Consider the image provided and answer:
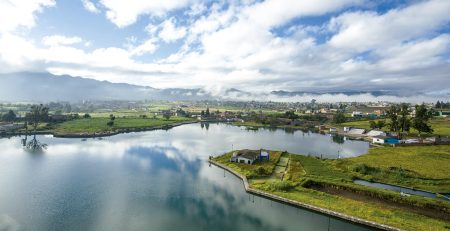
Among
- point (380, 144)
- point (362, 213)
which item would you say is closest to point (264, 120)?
point (380, 144)

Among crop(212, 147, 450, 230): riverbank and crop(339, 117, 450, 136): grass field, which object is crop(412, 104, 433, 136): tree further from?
crop(212, 147, 450, 230): riverbank

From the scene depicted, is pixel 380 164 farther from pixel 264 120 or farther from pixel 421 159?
pixel 264 120

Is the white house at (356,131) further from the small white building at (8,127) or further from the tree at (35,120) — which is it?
the small white building at (8,127)

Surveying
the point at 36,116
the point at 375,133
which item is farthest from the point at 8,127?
the point at 375,133

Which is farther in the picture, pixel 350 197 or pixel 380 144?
pixel 380 144

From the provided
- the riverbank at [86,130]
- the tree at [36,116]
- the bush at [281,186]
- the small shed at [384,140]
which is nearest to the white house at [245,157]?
the bush at [281,186]

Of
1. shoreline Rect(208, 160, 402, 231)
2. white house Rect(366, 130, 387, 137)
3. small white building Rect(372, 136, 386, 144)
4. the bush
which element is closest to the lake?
shoreline Rect(208, 160, 402, 231)
